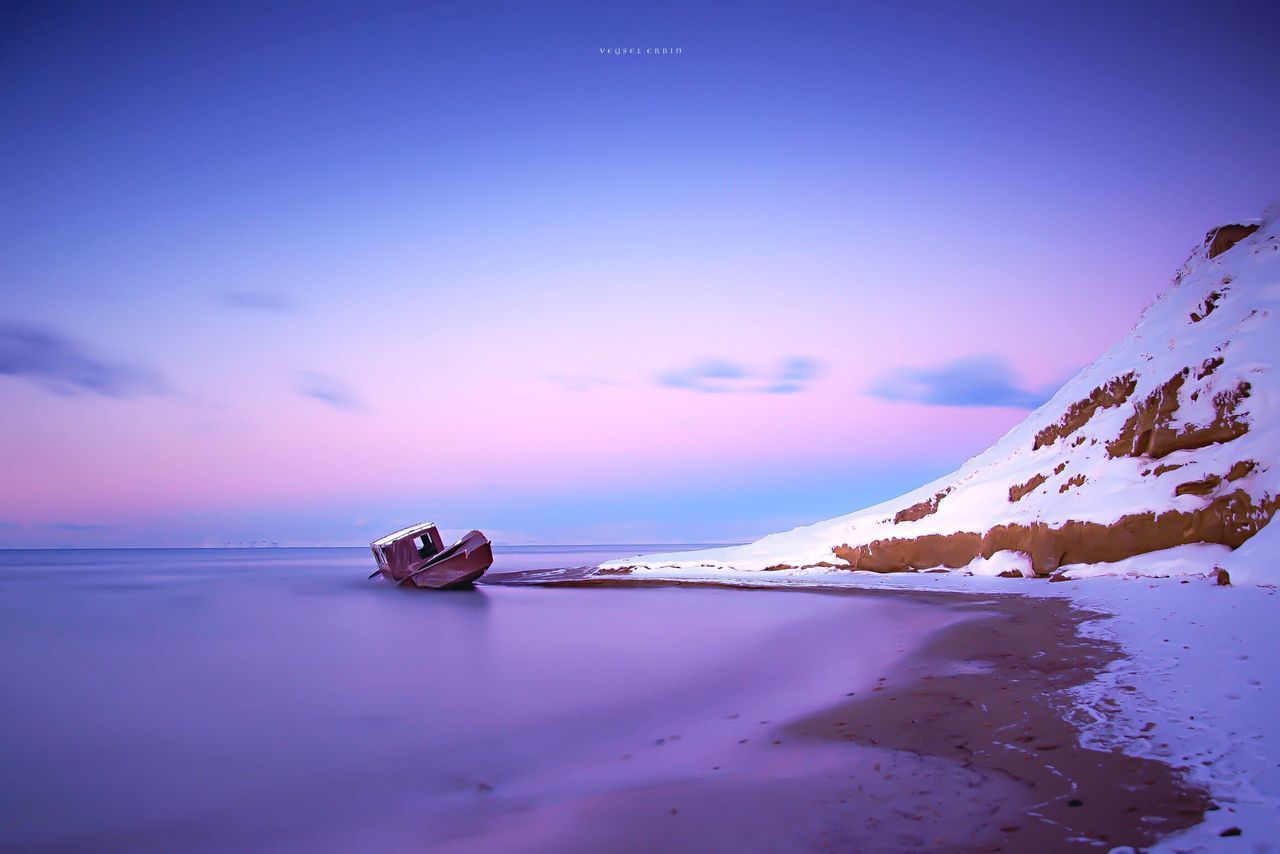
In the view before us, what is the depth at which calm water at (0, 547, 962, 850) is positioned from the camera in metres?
6.39

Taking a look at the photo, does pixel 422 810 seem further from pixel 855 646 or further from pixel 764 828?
pixel 855 646

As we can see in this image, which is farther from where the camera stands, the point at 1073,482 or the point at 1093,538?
the point at 1073,482

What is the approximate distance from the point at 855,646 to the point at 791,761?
24.6 ft

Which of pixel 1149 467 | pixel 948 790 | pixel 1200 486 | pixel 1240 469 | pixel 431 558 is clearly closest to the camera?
pixel 948 790

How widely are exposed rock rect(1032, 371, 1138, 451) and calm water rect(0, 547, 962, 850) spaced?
51.8 ft

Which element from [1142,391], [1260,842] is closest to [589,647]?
[1260,842]

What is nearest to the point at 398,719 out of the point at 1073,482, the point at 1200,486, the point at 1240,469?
the point at 1200,486

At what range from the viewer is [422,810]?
638 centimetres

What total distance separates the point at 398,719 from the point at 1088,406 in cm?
3122

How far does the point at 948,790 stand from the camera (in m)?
5.02

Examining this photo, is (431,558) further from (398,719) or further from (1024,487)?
(1024,487)

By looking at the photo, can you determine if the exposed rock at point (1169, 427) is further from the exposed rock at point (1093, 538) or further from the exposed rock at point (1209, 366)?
the exposed rock at point (1093, 538)

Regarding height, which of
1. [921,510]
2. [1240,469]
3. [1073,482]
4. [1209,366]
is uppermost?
[1209,366]

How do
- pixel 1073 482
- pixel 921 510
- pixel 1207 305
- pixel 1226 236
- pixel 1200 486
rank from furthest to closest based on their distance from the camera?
pixel 921 510 → pixel 1226 236 → pixel 1207 305 → pixel 1073 482 → pixel 1200 486
